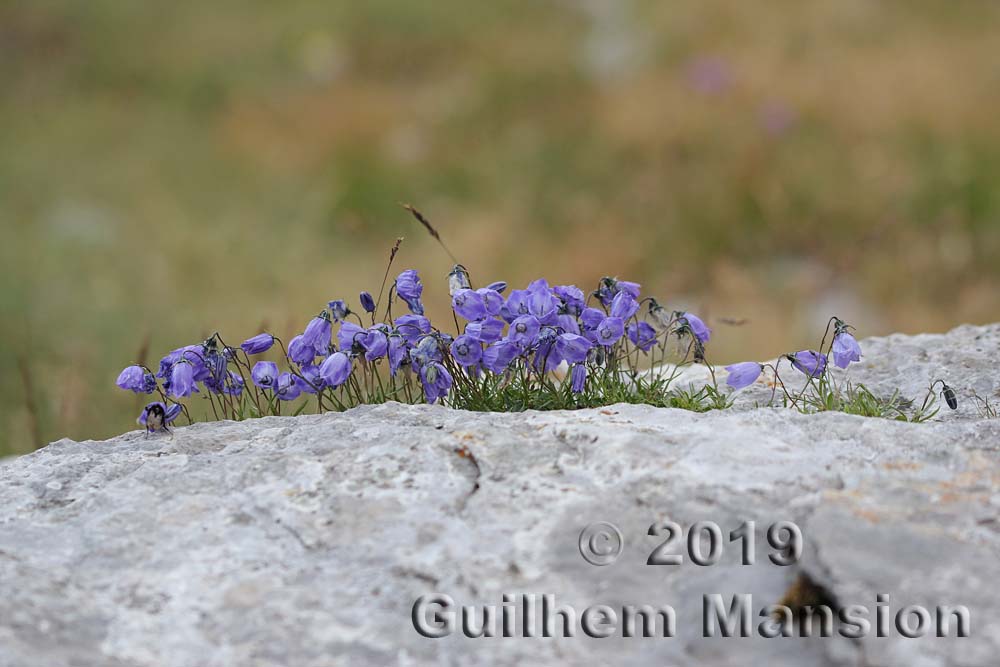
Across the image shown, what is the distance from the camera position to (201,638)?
6.99ft

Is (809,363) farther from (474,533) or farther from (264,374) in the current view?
(264,374)

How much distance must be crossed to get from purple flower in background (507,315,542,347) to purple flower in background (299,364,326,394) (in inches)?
25.2

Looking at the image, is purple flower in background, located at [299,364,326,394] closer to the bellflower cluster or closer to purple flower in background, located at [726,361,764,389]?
the bellflower cluster

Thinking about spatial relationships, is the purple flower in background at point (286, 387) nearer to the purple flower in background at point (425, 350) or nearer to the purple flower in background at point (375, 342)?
the purple flower in background at point (375, 342)

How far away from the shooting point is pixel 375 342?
10.1ft

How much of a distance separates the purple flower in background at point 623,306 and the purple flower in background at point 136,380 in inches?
57.2

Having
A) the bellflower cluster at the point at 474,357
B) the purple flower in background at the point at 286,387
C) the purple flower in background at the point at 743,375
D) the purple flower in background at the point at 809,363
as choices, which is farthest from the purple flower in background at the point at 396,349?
the purple flower in background at the point at 809,363

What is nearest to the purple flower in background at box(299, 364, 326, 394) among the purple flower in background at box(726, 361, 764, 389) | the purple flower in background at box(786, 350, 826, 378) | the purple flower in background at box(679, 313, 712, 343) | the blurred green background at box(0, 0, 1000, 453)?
the purple flower in background at box(679, 313, 712, 343)

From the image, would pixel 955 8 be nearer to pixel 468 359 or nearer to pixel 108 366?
pixel 108 366

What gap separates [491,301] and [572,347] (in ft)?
1.01

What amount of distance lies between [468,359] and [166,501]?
0.98 meters

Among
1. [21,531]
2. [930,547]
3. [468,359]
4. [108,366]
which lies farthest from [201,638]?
[108,366]

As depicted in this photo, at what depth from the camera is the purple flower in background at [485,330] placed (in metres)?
3.10

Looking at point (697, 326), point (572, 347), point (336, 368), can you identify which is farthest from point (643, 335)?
point (336, 368)
